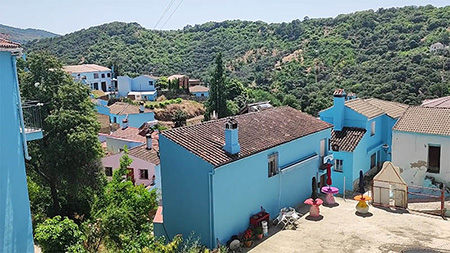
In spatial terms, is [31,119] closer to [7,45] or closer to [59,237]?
[7,45]

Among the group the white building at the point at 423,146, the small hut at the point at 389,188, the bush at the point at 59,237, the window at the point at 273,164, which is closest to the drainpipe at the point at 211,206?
the window at the point at 273,164

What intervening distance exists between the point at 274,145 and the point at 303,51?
300ft

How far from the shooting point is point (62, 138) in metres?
22.7

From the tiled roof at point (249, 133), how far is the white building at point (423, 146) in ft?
17.1

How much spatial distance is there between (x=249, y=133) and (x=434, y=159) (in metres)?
12.3

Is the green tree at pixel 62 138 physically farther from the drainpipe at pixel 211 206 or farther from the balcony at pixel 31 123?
the drainpipe at pixel 211 206

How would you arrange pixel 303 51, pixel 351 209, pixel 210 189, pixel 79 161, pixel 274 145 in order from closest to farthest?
pixel 210 189 < pixel 274 145 < pixel 351 209 < pixel 79 161 < pixel 303 51

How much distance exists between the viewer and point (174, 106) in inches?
2822

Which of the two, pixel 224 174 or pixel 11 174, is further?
pixel 224 174

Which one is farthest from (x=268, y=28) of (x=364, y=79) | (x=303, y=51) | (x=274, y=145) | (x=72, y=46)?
(x=274, y=145)

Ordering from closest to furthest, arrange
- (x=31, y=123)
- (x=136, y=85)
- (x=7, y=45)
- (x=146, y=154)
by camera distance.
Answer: (x=7, y=45) < (x=31, y=123) < (x=146, y=154) < (x=136, y=85)

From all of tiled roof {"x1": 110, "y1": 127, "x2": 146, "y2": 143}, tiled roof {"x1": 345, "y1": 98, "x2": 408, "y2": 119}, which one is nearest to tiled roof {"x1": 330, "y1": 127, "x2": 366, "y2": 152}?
tiled roof {"x1": 345, "y1": 98, "x2": 408, "y2": 119}

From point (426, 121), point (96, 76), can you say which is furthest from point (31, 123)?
point (96, 76)

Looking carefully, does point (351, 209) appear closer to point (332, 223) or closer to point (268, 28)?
point (332, 223)
